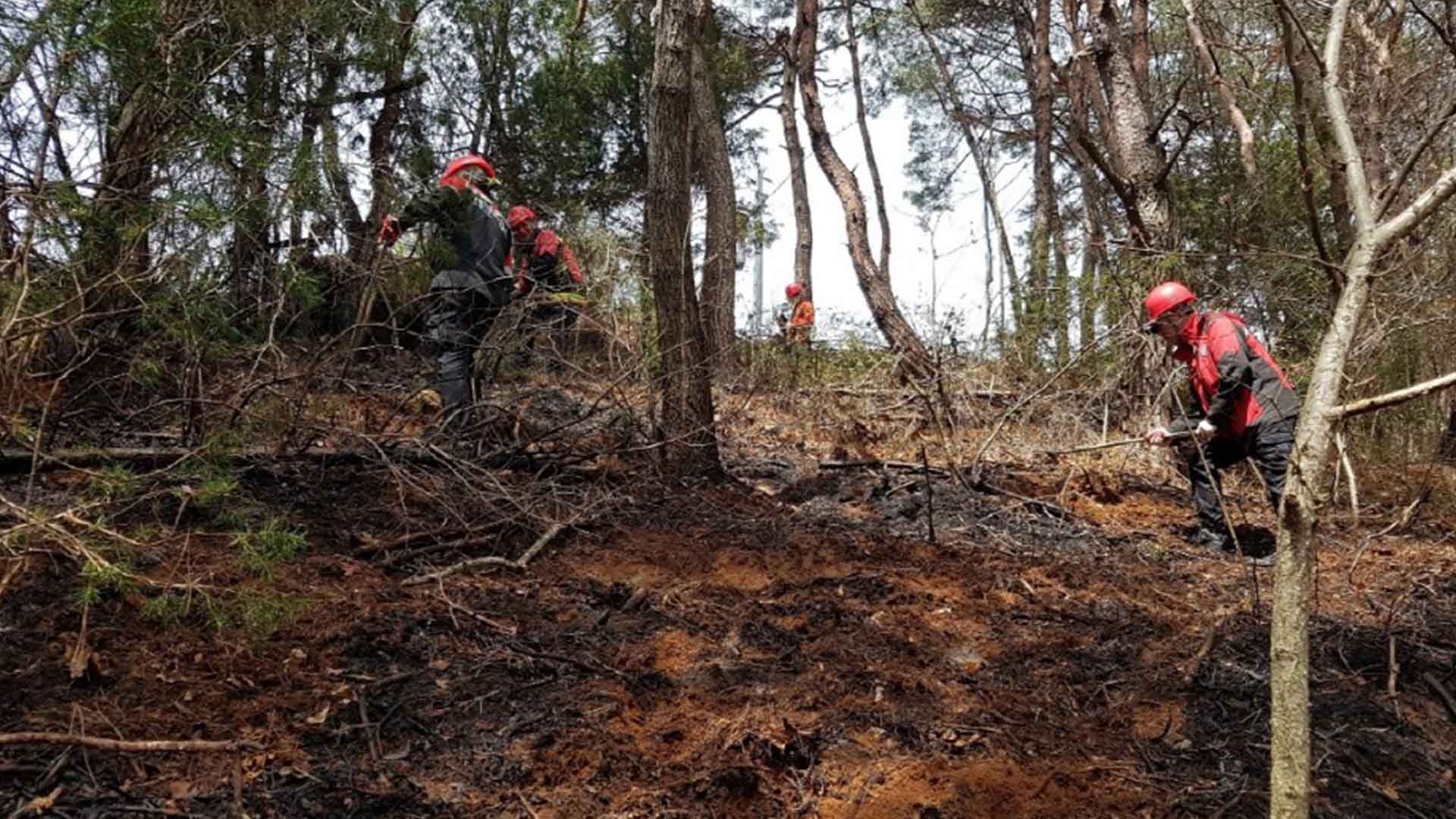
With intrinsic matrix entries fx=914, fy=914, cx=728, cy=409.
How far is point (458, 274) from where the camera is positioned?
534cm

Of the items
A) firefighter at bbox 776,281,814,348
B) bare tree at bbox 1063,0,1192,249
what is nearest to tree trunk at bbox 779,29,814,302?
firefighter at bbox 776,281,814,348

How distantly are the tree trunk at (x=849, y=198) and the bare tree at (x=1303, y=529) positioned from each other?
661cm

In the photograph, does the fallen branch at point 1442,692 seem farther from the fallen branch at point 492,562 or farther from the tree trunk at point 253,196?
the tree trunk at point 253,196

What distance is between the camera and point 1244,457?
4.91 meters

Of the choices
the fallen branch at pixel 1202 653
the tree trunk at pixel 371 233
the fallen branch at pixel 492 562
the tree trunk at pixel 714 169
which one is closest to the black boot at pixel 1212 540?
the fallen branch at pixel 1202 653

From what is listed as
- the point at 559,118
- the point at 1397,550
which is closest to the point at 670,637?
the point at 1397,550

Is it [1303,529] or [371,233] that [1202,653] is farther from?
[371,233]

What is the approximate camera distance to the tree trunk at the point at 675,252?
16.8ft

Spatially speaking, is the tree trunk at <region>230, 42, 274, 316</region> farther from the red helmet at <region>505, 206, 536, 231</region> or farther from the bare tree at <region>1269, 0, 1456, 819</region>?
the bare tree at <region>1269, 0, 1456, 819</region>

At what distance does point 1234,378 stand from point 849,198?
4914mm

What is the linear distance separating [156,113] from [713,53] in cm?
1011

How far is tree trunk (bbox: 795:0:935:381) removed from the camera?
8273 mm

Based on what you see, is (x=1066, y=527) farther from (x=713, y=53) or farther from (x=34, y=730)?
(x=713, y=53)

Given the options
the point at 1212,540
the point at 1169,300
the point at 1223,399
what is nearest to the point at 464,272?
the point at 1169,300
